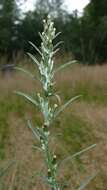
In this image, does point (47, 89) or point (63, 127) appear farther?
point (63, 127)

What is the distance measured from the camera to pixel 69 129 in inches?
325

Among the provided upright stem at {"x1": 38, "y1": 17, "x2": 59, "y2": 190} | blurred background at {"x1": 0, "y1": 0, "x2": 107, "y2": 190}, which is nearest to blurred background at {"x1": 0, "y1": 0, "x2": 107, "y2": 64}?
blurred background at {"x1": 0, "y1": 0, "x2": 107, "y2": 190}

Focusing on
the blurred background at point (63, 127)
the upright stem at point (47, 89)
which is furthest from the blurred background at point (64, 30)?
the upright stem at point (47, 89)

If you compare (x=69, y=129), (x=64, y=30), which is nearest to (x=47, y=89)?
(x=69, y=129)

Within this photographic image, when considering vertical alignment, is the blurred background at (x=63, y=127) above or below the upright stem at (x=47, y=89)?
below

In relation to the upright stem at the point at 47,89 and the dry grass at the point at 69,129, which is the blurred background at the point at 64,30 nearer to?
the dry grass at the point at 69,129

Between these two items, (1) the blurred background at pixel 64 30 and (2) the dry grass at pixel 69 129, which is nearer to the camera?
(2) the dry grass at pixel 69 129

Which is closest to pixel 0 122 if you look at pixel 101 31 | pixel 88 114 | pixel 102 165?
pixel 88 114

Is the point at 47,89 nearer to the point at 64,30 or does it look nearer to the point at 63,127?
the point at 63,127

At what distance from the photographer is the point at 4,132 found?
8.02 m

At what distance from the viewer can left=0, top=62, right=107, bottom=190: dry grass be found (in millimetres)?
5629

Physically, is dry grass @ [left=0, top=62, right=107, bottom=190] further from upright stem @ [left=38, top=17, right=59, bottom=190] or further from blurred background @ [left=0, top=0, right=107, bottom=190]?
upright stem @ [left=38, top=17, right=59, bottom=190]

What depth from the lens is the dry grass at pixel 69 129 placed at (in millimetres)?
5629

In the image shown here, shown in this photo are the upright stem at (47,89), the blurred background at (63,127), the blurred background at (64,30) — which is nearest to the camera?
the upright stem at (47,89)
